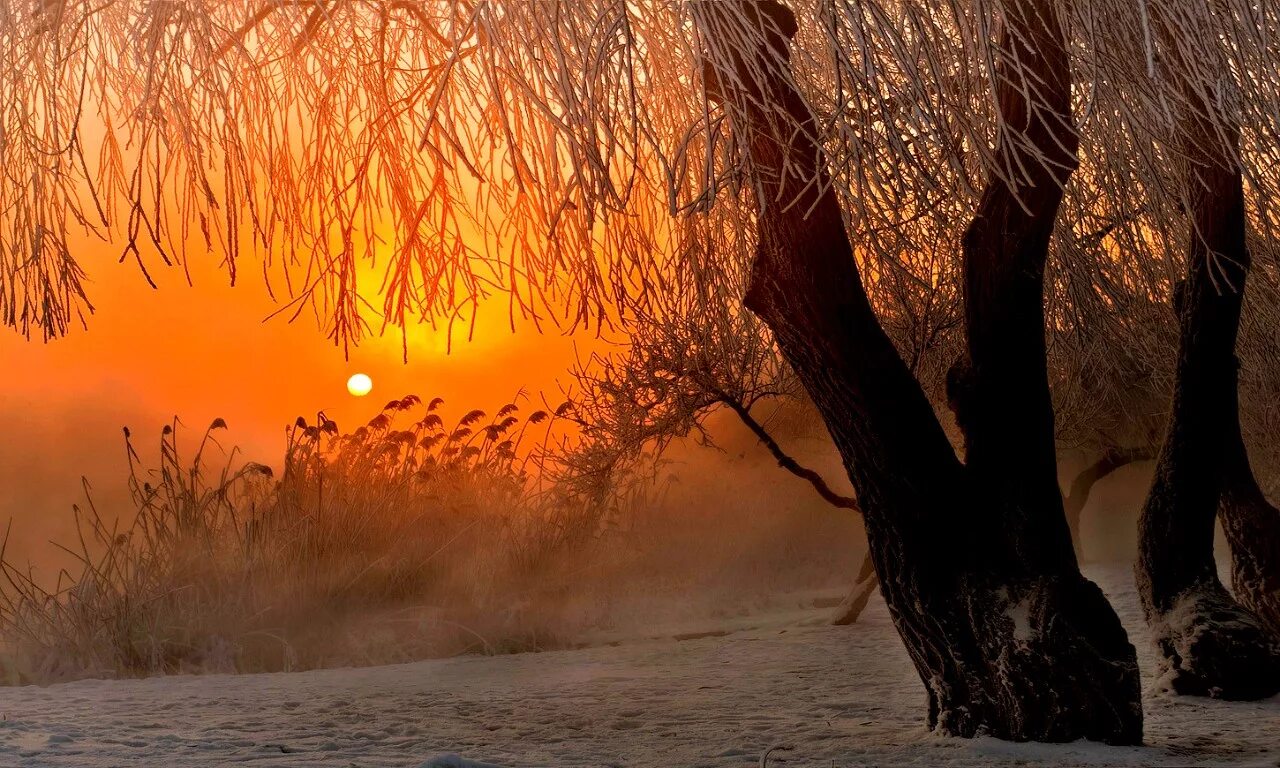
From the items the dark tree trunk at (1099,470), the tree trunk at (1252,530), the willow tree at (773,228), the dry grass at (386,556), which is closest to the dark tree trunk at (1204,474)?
the tree trunk at (1252,530)

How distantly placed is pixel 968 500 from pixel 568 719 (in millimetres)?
1882

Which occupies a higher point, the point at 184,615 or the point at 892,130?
the point at 892,130

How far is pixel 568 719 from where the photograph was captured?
4.81 m

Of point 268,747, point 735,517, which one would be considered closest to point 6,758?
point 268,747

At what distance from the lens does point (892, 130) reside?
2.33m

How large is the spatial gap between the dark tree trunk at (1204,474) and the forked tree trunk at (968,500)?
1.29 metres

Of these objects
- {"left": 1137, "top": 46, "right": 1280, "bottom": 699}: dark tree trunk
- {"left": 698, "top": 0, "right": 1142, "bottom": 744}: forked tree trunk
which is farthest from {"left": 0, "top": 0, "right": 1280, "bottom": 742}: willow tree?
{"left": 1137, "top": 46, "right": 1280, "bottom": 699}: dark tree trunk

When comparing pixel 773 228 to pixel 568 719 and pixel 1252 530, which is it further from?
pixel 1252 530

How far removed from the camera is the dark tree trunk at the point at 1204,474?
4809 mm

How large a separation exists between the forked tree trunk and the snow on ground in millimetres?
164

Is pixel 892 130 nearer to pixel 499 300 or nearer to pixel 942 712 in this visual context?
pixel 942 712

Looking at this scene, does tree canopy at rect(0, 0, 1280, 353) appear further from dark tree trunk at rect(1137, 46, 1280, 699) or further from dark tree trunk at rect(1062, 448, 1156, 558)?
dark tree trunk at rect(1062, 448, 1156, 558)

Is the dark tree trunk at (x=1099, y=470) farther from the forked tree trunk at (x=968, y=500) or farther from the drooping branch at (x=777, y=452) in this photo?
the forked tree trunk at (x=968, y=500)

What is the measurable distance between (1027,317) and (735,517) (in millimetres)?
5916
